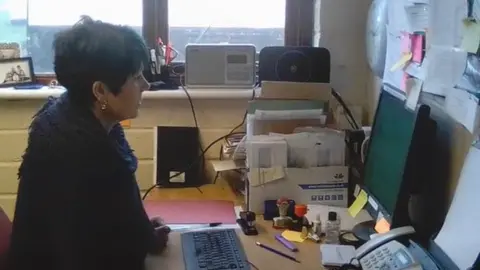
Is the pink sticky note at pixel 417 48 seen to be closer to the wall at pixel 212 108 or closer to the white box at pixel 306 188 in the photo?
the white box at pixel 306 188

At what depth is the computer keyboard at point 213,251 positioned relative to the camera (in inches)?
66.7

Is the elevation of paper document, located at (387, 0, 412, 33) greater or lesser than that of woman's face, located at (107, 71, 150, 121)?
greater

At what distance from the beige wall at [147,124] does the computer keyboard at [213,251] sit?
0.84 meters

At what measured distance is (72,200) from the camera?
165 centimetres

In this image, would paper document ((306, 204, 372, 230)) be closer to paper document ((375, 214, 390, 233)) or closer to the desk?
the desk

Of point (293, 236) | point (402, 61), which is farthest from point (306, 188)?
point (402, 61)

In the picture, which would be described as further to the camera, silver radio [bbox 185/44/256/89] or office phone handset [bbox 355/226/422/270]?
silver radio [bbox 185/44/256/89]

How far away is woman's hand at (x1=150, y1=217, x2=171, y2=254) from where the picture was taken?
1853 mm

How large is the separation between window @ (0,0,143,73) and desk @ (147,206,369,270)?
4.00ft

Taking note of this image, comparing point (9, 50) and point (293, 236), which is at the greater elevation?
point (9, 50)

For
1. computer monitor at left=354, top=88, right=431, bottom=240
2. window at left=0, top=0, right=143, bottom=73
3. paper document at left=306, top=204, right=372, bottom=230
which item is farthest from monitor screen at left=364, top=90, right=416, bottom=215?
window at left=0, top=0, right=143, bottom=73

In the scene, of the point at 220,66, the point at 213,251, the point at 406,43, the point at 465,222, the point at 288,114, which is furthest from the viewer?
the point at 220,66

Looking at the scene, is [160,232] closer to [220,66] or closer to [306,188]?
[306,188]

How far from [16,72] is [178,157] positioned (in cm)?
78
